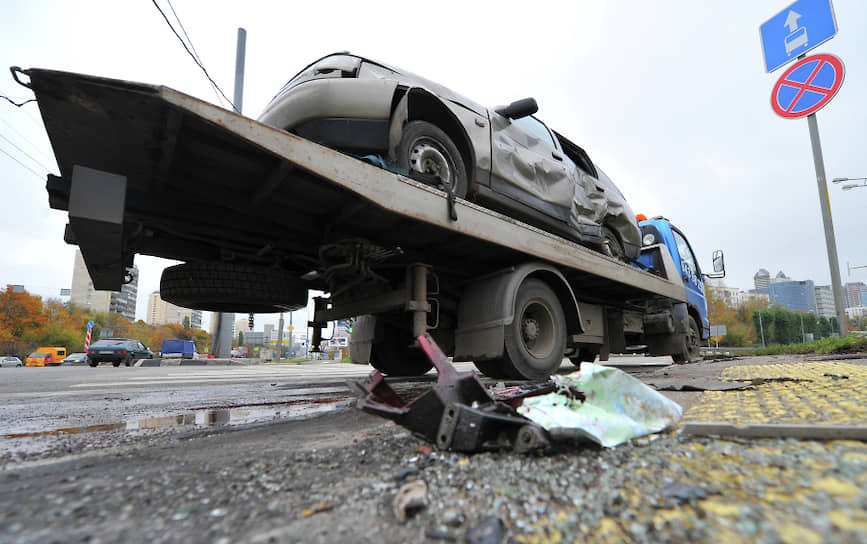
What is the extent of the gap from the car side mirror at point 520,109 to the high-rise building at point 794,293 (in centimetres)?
13590

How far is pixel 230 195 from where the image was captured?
2744mm

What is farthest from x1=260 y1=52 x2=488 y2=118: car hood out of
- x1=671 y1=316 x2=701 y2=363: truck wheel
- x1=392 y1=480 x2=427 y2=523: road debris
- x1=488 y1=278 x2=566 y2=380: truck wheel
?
x1=671 y1=316 x2=701 y2=363: truck wheel

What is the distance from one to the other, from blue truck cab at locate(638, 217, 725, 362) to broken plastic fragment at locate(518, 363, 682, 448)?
17.6ft

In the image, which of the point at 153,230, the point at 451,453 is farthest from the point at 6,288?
the point at 451,453

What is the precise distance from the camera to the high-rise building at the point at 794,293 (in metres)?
108

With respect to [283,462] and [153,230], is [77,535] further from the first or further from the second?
[153,230]

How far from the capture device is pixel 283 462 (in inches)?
54.9

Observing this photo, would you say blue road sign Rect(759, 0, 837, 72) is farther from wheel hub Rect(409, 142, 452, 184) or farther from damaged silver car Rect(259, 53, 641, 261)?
wheel hub Rect(409, 142, 452, 184)

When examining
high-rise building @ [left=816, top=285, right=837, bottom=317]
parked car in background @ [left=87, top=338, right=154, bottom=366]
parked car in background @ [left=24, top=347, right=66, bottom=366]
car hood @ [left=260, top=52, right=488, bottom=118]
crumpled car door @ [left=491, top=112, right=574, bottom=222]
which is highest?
high-rise building @ [left=816, top=285, right=837, bottom=317]

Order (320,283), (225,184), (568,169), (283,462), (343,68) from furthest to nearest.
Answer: (568,169) < (320,283) < (343,68) < (225,184) < (283,462)

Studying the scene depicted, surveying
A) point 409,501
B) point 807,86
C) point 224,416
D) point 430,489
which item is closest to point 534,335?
point 224,416

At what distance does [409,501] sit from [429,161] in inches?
106

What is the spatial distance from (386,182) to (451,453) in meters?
1.77

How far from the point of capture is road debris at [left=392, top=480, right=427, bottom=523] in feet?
3.13
